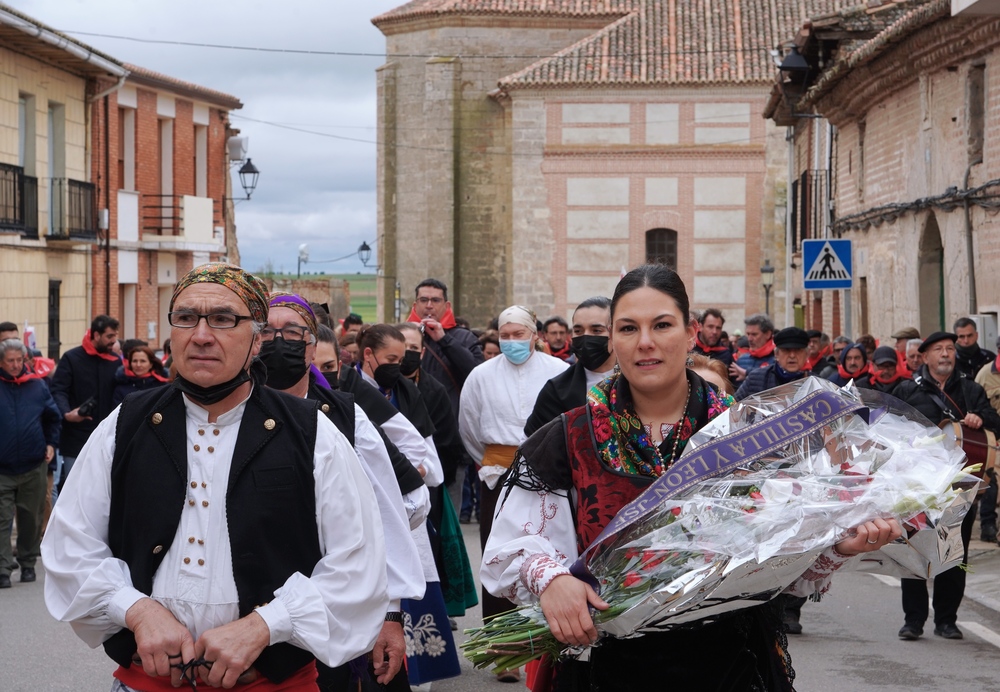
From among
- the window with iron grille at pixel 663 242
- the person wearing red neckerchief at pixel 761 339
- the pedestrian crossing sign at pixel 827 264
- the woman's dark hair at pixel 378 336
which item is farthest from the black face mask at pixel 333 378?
the window with iron grille at pixel 663 242

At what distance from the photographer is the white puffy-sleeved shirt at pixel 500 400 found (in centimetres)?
909

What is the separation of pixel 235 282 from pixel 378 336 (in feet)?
15.4

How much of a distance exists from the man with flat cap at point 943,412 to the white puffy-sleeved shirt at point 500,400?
235cm

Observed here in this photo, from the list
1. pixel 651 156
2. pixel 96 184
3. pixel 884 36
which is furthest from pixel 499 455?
pixel 651 156

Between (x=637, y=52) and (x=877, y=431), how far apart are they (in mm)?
39739

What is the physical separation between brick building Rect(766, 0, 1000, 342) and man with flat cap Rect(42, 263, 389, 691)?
12.9 m

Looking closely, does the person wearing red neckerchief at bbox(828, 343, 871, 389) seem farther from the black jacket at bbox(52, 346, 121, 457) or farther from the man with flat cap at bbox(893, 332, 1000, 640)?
the black jacket at bbox(52, 346, 121, 457)

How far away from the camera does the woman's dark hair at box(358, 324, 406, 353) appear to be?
8.34 meters

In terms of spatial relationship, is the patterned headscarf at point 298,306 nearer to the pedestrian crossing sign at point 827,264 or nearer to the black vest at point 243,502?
the black vest at point 243,502

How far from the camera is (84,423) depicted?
41.8 feet

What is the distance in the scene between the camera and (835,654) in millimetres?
8547

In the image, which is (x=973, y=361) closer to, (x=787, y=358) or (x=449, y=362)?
(x=787, y=358)

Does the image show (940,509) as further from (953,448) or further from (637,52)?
(637,52)

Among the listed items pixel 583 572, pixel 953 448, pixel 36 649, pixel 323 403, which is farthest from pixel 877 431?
pixel 36 649
